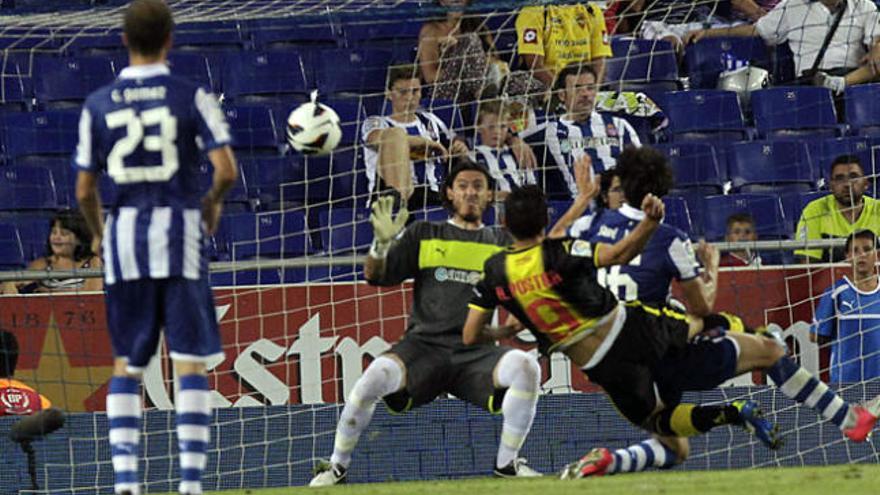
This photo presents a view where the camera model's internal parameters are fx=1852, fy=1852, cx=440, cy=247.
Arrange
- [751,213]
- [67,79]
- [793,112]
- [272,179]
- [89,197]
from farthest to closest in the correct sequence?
[67,79]
[793,112]
[272,179]
[751,213]
[89,197]

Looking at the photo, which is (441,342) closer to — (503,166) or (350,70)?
(503,166)

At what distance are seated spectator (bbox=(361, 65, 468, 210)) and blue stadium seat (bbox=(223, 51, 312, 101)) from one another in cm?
186

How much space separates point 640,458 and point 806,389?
3.21ft

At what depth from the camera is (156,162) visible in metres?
7.85

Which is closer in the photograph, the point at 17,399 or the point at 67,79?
the point at 17,399

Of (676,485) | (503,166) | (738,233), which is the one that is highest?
(503,166)

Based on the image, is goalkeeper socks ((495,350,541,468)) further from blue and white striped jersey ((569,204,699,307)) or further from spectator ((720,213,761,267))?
spectator ((720,213,761,267))

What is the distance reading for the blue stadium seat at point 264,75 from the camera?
16.2 meters

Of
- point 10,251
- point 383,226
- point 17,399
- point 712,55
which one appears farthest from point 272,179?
point 383,226

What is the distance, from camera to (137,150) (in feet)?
25.8

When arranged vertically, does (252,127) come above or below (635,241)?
above

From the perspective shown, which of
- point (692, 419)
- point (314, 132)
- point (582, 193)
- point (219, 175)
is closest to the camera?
point (219, 175)

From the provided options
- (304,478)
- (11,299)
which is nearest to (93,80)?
(11,299)

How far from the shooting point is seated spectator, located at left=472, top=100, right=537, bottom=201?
13.6m
